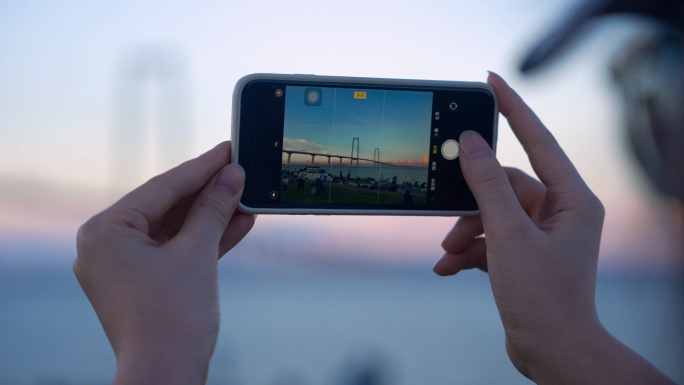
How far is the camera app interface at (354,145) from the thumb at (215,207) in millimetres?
129

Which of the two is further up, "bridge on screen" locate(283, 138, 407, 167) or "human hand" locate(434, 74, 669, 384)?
"bridge on screen" locate(283, 138, 407, 167)

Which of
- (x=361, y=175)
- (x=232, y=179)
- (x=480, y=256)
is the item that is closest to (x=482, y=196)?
(x=361, y=175)

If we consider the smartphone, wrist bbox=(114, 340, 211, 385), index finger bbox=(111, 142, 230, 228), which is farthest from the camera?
the smartphone

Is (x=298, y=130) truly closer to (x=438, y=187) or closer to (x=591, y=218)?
(x=438, y=187)

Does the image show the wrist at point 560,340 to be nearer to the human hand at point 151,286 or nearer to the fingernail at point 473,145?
the fingernail at point 473,145

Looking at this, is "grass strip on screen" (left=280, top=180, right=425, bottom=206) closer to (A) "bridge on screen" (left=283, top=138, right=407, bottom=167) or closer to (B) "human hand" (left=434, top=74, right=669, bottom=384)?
(A) "bridge on screen" (left=283, top=138, right=407, bottom=167)

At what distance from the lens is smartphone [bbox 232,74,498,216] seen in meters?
0.90

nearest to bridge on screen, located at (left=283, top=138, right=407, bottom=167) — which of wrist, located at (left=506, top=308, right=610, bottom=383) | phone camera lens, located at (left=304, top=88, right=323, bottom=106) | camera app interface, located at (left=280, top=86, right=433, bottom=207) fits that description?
camera app interface, located at (left=280, top=86, right=433, bottom=207)

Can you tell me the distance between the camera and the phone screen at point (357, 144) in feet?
2.97

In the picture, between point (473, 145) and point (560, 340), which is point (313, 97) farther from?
point (560, 340)

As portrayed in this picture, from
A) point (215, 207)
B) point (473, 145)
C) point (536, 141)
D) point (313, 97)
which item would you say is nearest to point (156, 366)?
point (215, 207)

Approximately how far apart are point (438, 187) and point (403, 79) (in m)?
0.27

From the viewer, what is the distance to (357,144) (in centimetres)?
93

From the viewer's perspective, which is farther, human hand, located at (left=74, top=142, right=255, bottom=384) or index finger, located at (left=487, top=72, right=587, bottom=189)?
index finger, located at (left=487, top=72, right=587, bottom=189)
